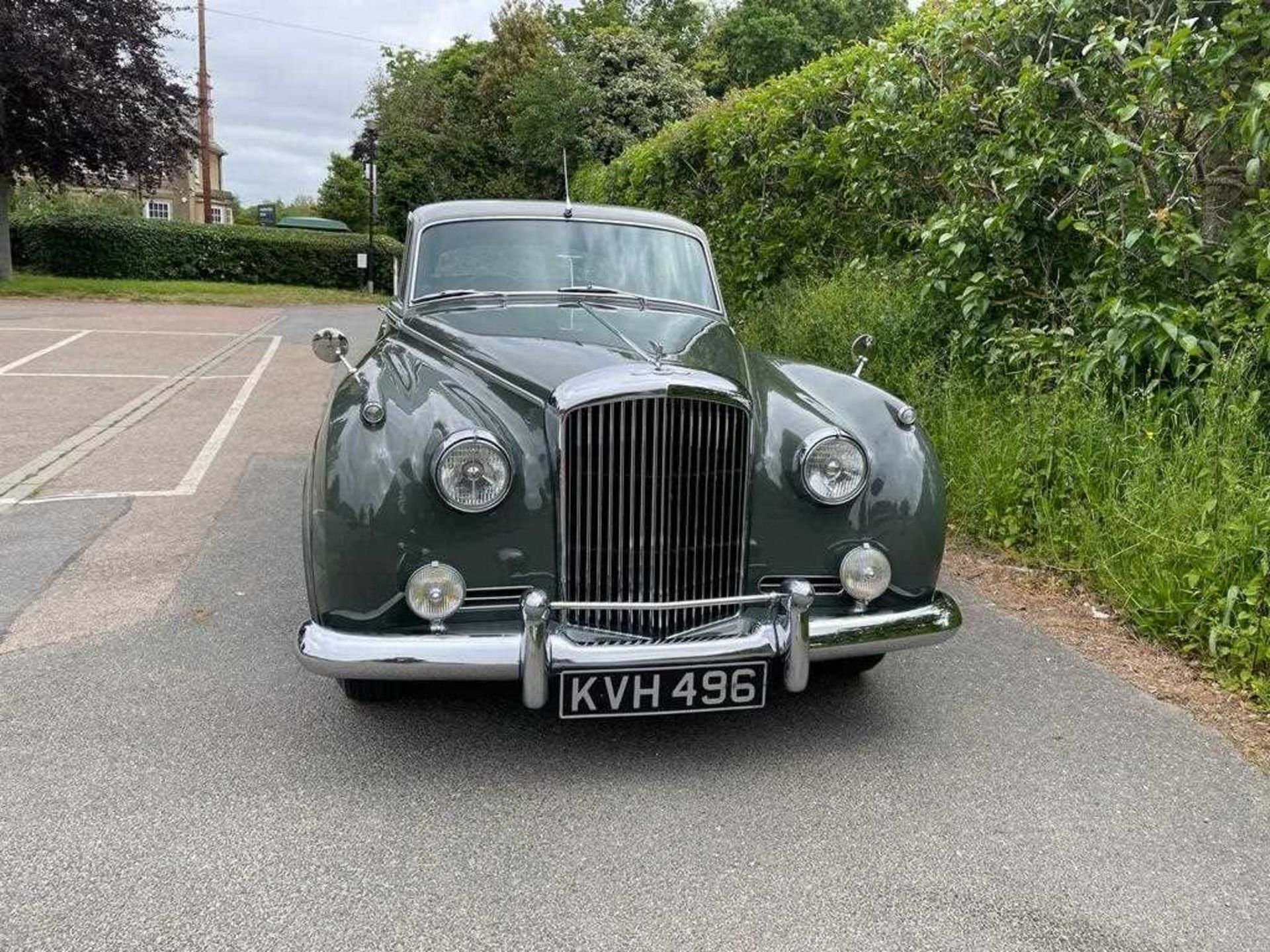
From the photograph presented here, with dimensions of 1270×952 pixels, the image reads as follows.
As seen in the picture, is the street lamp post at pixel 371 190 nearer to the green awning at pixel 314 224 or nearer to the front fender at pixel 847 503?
the green awning at pixel 314 224

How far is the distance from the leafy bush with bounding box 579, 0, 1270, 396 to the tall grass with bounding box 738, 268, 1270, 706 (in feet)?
0.76

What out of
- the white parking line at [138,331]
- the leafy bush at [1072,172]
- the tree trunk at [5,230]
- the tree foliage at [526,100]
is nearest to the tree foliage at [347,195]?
the tree foliage at [526,100]

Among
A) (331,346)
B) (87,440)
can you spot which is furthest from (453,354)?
(87,440)

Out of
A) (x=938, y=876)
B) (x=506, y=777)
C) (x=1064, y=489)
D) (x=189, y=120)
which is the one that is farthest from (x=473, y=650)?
(x=189, y=120)

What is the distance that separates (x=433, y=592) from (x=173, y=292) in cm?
2271

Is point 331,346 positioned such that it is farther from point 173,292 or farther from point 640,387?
point 173,292

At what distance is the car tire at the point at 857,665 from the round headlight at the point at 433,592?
1442 millimetres

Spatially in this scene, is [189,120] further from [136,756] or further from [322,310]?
[136,756]

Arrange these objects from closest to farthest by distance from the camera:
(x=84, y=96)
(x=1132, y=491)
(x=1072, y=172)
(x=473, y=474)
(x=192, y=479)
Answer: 1. (x=473, y=474)
2. (x=1132, y=491)
3. (x=1072, y=172)
4. (x=192, y=479)
5. (x=84, y=96)

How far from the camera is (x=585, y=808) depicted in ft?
8.84

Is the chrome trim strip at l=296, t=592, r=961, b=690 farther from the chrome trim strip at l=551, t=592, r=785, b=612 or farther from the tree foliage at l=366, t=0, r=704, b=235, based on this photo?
the tree foliage at l=366, t=0, r=704, b=235

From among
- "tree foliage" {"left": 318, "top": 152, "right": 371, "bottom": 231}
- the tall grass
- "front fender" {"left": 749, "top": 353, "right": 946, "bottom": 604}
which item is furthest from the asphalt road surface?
"tree foliage" {"left": 318, "top": 152, "right": 371, "bottom": 231}

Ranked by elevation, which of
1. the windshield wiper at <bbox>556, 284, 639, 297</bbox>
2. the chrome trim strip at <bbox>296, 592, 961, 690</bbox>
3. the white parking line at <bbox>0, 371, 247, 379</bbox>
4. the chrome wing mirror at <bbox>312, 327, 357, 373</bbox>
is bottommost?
the chrome trim strip at <bbox>296, 592, 961, 690</bbox>

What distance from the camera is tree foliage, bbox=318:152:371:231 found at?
5159cm
